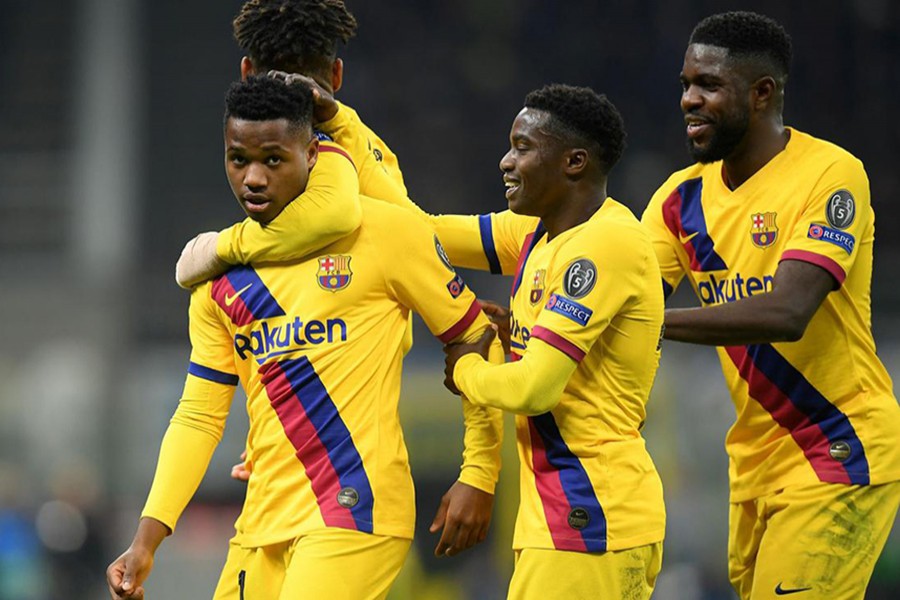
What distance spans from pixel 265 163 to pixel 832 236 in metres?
1.56

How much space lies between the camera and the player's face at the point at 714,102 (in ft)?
13.5

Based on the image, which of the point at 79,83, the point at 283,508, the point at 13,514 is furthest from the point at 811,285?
the point at 79,83

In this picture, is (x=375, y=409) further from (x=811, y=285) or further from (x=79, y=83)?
(x=79, y=83)

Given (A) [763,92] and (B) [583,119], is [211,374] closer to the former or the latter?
(B) [583,119]

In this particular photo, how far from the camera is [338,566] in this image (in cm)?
357

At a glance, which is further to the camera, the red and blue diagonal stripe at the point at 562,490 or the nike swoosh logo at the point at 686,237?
the nike swoosh logo at the point at 686,237

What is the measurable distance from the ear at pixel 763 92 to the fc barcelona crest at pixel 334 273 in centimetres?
Result: 129

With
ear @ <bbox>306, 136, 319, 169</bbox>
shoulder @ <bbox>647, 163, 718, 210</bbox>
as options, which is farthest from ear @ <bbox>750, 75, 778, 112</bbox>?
ear @ <bbox>306, 136, 319, 169</bbox>

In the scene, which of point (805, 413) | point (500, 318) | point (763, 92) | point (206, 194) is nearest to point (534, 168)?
point (500, 318)

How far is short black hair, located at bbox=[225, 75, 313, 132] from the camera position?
371 cm

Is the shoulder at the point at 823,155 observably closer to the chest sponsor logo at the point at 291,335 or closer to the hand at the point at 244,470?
the chest sponsor logo at the point at 291,335

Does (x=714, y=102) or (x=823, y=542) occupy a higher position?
(x=714, y=102)

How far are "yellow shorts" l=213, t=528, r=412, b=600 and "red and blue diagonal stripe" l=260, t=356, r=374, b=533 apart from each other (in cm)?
5

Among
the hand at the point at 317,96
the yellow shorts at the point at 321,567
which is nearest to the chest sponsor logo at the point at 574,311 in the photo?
the yellow shorts at the point at 321,567
